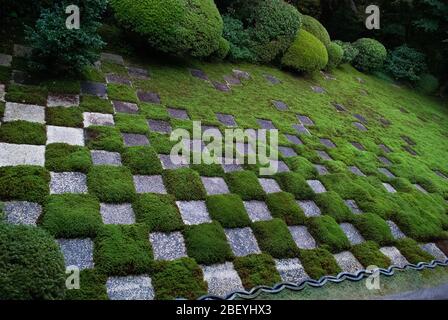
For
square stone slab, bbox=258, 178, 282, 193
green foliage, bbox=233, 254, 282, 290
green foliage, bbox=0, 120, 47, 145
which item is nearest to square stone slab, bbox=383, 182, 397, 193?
square stone slab, bbox=258, 178, 282, 193

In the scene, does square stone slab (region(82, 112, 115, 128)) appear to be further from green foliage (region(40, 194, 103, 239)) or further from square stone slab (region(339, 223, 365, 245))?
square stone slab (region(339, 223, 365, 245))

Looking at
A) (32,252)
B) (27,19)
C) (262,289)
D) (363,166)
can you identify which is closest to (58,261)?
(32,252)

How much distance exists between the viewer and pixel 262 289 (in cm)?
216

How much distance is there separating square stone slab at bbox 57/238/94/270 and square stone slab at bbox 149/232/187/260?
1.74 ft

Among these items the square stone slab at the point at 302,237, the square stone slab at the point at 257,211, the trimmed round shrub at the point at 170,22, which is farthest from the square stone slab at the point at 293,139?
the trimmed round shrub at the point at 170,22

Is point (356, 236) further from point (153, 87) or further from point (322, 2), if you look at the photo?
point (322, 2)

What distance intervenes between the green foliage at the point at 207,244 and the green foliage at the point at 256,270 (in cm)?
14

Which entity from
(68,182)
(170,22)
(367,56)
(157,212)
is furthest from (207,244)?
(367,56)

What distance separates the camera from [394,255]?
169 inches

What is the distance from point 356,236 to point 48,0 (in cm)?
594

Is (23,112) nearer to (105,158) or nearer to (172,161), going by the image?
(105,158)

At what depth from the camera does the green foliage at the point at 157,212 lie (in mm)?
3469

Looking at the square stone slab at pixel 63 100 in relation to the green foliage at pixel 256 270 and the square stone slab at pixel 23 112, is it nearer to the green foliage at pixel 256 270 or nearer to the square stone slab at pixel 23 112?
the square stone slab at pixel 23 112
